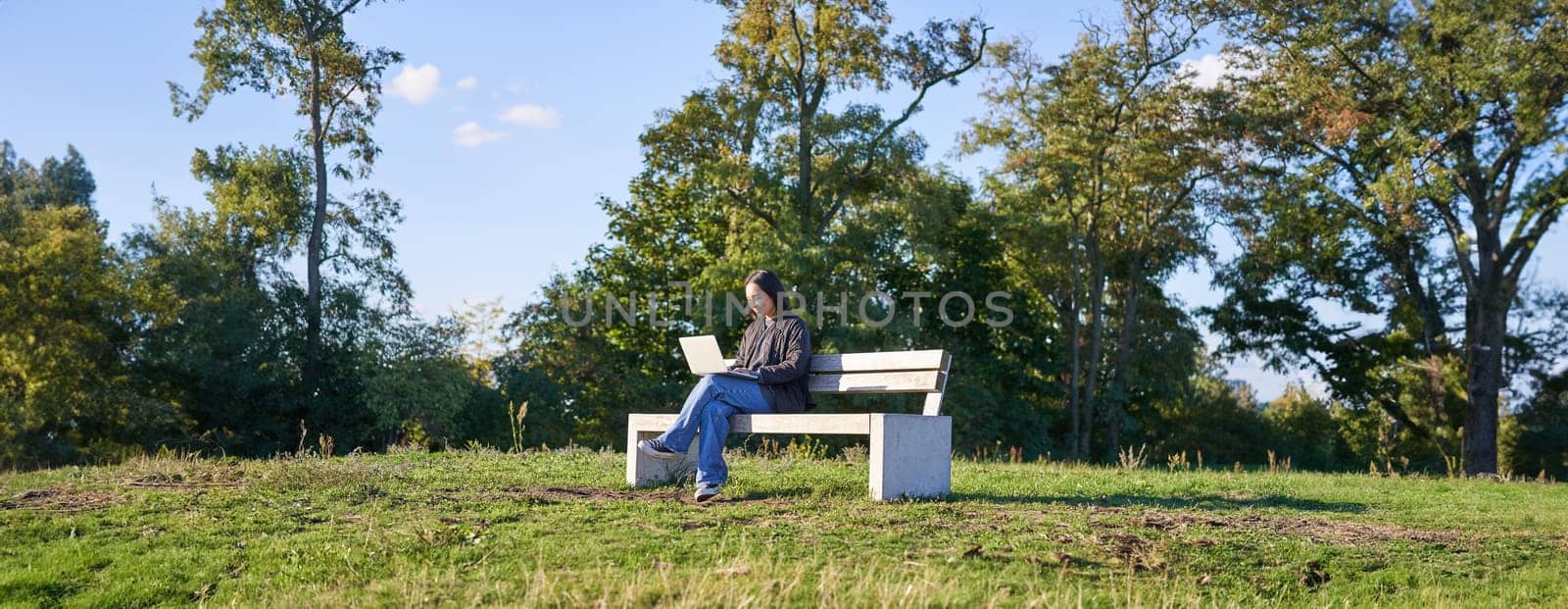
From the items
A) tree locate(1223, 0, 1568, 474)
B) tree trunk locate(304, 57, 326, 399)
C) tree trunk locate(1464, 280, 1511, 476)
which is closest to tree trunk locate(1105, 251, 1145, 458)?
tree locate(1223, 0, 1568, 474)

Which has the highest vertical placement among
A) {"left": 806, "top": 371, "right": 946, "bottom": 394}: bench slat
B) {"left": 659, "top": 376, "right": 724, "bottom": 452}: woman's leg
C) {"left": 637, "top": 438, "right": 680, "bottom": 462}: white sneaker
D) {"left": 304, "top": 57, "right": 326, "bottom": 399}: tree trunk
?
{"left": 304, "top": 57, "right": 326, "bottom": 399}: tree trunk

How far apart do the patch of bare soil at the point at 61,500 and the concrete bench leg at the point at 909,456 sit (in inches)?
185

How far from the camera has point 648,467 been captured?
851 centimetres

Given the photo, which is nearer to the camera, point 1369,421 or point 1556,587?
point 1556,587

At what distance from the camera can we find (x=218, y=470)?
30.4 ft

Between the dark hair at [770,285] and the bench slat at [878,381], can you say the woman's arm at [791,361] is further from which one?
the bench slat at [878,381]

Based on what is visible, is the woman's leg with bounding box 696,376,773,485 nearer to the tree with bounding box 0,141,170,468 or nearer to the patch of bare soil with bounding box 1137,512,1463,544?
the patch of bare soil with bounding box 1137,512,1463,544

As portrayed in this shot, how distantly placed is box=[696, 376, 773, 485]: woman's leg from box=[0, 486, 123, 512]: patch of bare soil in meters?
3.66

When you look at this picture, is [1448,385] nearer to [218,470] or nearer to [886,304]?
[886,304]

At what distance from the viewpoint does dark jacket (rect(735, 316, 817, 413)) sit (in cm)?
782

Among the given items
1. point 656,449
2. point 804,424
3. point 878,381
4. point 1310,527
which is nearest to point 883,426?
point 804,424

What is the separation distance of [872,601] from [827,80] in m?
26.1

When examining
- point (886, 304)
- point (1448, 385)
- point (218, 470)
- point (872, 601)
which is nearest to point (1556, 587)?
point (872, 601)

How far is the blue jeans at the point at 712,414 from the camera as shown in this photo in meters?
7.45
